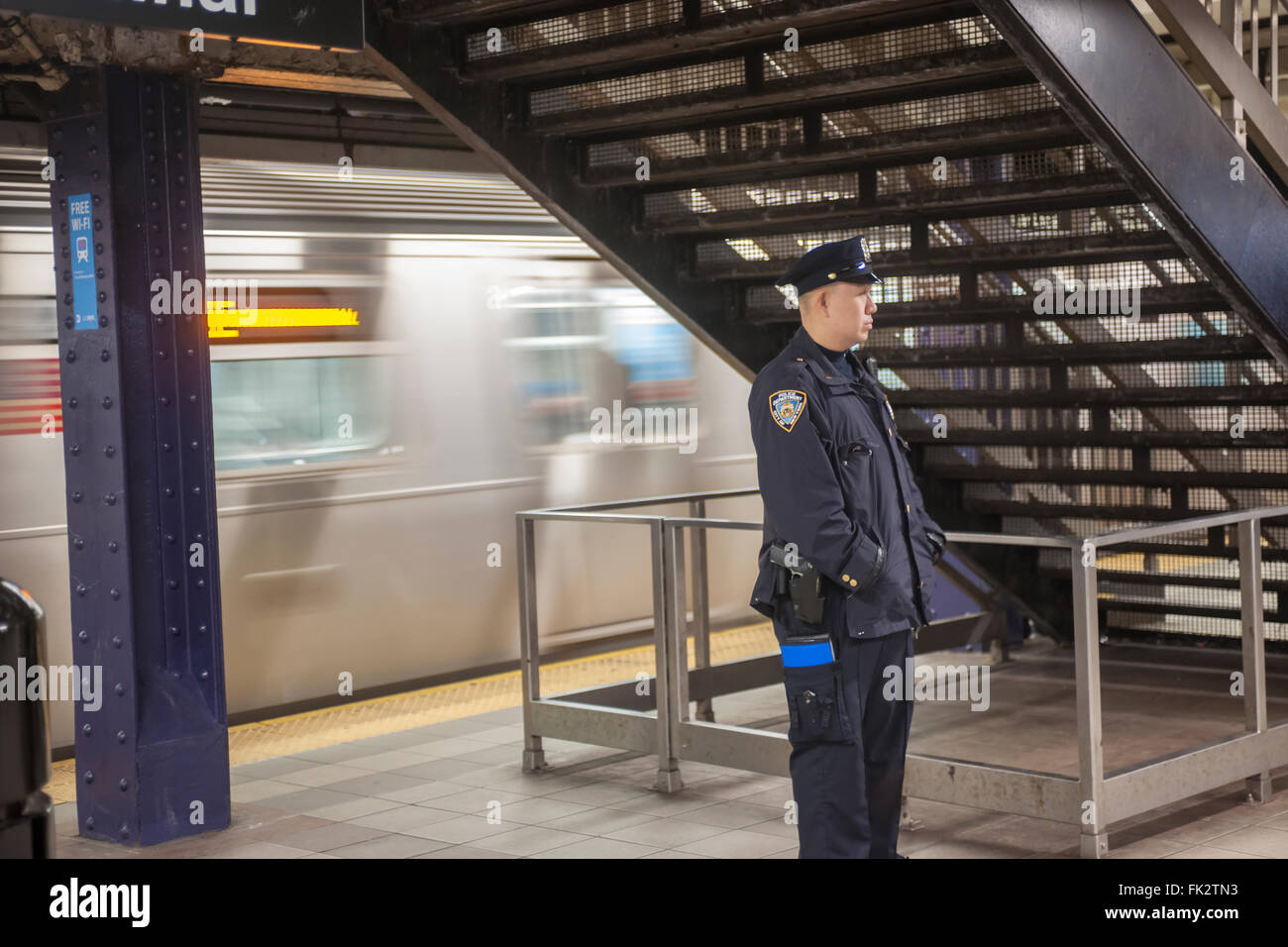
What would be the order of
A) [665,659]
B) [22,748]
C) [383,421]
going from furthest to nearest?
[383,421], [665,659], [22,748]

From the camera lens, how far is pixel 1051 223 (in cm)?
554

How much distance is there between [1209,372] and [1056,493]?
4.68 feet

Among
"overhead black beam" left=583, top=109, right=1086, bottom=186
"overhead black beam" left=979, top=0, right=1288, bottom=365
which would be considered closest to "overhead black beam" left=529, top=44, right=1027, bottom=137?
"overhead black beam" left=583, top=109, right=1086, bottom=186

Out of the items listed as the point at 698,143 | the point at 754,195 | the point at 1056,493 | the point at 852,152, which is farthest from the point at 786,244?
the point at 1056,493

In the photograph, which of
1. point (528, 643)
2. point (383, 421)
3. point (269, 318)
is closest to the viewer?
point (528, 643)

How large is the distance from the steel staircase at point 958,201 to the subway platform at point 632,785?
2.83ft

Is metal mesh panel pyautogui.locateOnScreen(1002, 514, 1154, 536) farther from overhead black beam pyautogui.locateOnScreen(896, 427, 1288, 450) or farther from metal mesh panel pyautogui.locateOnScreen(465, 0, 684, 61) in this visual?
metal mesh panel pyautogui.locateOnScreen(465, 0, 684, 61)

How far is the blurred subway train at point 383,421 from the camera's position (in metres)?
6.34

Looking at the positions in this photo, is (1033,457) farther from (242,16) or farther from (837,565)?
(242,16)

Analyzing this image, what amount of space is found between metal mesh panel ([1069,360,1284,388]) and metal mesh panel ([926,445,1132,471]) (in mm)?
632

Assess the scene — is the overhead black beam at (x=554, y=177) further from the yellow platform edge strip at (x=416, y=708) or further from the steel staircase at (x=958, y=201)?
the yellow platform edge strip at (x=416, y=708)

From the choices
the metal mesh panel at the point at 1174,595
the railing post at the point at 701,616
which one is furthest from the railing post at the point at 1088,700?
the metal mesh panel at the point at 1174,595

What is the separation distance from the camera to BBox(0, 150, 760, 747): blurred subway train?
6340 millimetres
